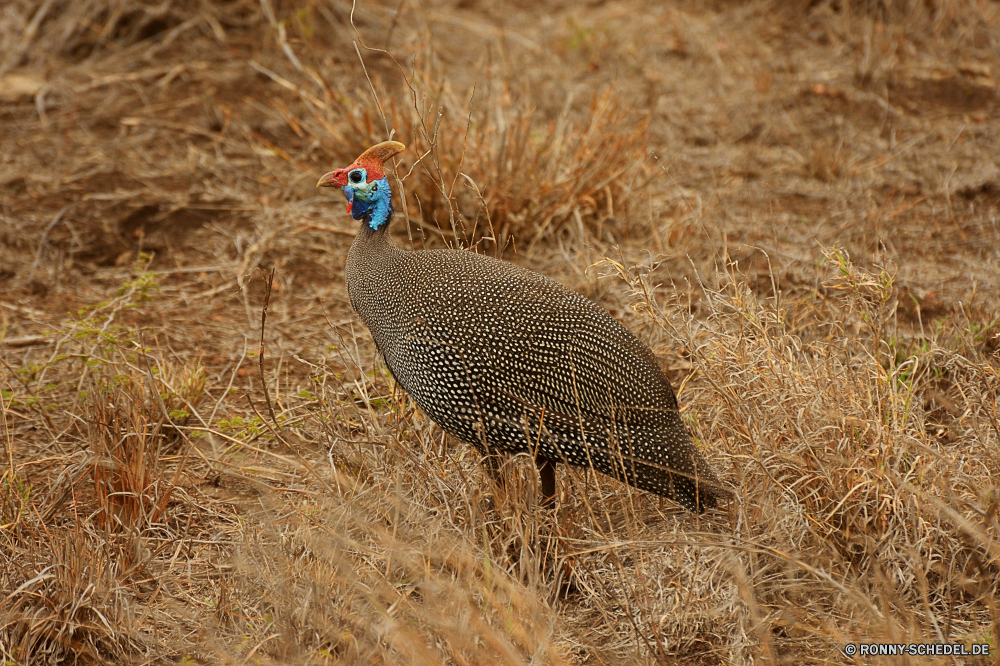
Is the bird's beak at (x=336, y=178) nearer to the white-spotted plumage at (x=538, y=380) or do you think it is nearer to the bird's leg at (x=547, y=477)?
the white-spotted plumage at (x=538, y=380)

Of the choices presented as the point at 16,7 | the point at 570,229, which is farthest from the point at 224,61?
the point at 570,229

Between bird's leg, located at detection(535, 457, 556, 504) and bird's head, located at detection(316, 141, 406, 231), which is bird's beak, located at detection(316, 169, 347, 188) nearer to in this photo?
bird's head, located at detection(316, 141, 406, 231)

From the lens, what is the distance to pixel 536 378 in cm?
231

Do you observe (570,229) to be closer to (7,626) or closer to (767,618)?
(767,618)

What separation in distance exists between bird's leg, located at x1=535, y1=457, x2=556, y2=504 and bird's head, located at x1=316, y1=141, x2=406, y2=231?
0.86 meters

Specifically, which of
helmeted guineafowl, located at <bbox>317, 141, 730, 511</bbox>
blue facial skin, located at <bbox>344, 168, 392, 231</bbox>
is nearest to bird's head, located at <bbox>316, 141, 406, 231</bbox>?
blue facial skin, located at <bbox>344, 168, 392, 231</bbox>

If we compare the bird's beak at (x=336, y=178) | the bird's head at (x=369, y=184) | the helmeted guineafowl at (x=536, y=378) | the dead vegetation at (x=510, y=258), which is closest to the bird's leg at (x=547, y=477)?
the helmeted guineafowl at (x=536, y=378)

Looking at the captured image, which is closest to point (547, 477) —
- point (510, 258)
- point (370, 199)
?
point (370, 199)

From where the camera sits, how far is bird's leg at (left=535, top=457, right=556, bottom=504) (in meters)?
2.52

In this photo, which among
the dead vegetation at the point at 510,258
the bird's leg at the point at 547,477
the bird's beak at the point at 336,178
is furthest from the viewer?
the bird's beak at the point at 336,178

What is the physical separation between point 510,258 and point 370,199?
1.44 meters

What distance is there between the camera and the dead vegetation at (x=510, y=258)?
→ 2199 mm

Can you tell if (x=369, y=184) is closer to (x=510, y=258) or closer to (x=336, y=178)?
(x=336, y=178)

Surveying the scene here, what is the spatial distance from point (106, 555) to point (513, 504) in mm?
1097
